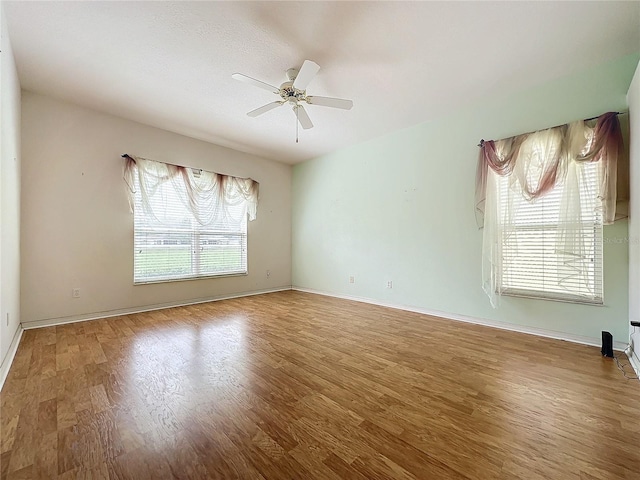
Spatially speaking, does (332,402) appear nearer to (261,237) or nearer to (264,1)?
(264,1)

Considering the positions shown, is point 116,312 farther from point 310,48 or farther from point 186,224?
point 310,48

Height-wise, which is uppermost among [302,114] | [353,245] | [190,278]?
[302,114]

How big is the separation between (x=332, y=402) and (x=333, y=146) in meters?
4.31

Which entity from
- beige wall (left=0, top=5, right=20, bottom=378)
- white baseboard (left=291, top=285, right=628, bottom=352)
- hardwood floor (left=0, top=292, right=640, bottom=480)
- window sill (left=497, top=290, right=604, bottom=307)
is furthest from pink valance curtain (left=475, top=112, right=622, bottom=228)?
beige wall (left=0, top=5, right=20, bottom=378)

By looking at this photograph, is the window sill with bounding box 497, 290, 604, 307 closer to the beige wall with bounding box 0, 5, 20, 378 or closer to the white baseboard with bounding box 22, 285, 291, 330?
the white baseboard with bounding box 22, 285, 291, 330

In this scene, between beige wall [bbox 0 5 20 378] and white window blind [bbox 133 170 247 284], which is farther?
white window blind [bbox 133 170 247 284]

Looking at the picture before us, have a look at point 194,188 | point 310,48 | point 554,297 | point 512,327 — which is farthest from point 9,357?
point 554,297

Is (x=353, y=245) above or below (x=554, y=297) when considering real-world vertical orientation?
above

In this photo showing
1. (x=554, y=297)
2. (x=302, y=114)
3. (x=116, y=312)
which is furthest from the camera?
(x=116, y=312)

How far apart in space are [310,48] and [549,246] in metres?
3.21

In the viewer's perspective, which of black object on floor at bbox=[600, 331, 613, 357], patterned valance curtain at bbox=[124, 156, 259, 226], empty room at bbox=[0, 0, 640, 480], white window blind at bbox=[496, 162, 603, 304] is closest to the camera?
empty room at bbox=[0, 0, 640, 480]

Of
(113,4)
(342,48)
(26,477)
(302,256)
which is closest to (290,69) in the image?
(342,48)

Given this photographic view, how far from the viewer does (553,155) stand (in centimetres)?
280

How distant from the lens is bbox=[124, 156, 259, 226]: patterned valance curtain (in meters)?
3.91
